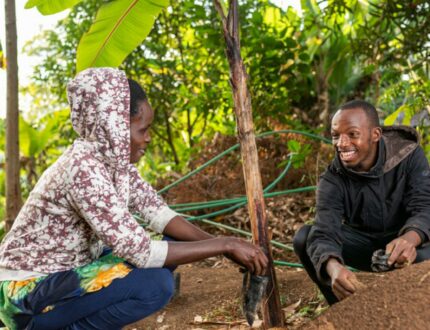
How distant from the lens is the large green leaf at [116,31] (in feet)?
11.2

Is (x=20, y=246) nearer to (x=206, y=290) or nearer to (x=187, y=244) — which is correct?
(x=187, y=244)

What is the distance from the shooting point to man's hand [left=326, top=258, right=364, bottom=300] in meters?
2.38

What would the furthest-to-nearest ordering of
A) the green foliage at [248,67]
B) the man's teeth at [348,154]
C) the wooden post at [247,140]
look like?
the green foliage at [248,67] < the man's teeth at [348,154] < the wooden post at [247,140]

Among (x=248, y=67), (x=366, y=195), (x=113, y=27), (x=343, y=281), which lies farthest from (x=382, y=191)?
(x=248, y=67)

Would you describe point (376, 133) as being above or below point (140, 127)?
below

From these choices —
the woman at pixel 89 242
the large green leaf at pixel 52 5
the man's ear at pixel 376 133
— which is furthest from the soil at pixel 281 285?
the large green leaf at pixel 52 5

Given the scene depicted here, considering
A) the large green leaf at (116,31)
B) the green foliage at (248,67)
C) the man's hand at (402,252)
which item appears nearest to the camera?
the man's hand at (402,252)

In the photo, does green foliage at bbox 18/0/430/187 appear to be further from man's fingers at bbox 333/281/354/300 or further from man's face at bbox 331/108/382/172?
man's fingers at bbox 333/281/354/300

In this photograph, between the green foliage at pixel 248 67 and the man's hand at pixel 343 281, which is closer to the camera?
the man's hand at pixel 343 281

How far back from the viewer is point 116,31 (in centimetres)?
352

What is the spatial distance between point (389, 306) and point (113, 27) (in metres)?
2.25

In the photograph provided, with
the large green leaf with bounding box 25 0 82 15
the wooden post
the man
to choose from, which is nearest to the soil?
the man

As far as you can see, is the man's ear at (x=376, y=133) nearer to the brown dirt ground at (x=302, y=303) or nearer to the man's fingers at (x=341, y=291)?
the brown dirt ground at (x=302, y=303)

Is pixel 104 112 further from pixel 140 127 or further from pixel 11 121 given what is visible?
pixel 11 121
